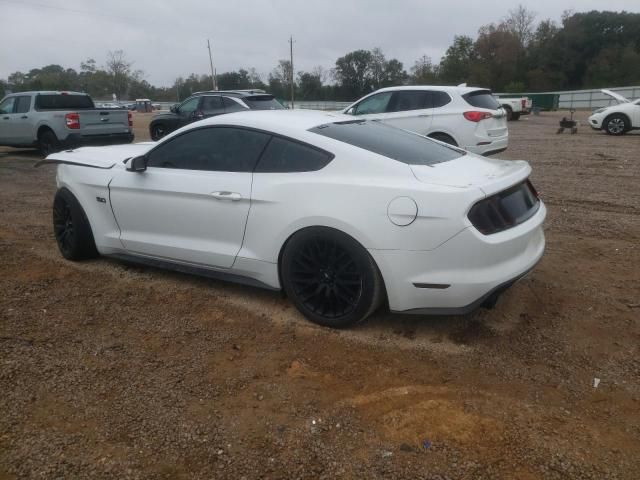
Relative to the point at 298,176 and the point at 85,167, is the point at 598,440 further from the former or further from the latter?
the point at 85,167

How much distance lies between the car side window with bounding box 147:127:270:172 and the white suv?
6190 millimetres

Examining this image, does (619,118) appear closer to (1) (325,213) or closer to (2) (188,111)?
(2) (188,111)

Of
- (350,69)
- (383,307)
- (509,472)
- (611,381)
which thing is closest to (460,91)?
(383,307)

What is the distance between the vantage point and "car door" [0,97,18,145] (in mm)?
12805

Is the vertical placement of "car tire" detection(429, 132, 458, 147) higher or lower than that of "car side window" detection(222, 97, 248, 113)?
lower

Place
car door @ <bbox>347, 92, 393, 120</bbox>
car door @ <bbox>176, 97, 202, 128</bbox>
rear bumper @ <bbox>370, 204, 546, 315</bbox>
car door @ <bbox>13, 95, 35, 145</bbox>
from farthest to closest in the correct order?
car door @ <bbox>176, 97, 202, 128</bbox> → car door @ <bbox>13, 95, 35, 145</bbox> → car door @ <bbox>347, 92, 393, 120</bbox> → rear bumper @ <bbox>370, 204, 546, 315</bbox>

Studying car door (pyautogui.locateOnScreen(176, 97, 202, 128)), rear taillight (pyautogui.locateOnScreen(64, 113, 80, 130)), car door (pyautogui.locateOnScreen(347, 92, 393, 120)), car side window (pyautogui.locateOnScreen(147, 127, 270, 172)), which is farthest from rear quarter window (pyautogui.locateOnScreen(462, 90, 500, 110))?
rear taillight (pyautogui.locateOnScreen(64, 113, 80, 130))

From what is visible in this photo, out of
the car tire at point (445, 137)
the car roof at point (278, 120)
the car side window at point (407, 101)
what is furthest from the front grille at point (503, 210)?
the car side window at point (407, 101)

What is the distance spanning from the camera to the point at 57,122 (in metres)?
11.9

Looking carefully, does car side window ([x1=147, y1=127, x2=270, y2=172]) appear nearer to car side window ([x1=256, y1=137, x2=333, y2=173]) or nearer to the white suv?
car side window ([x1=256, y1=137, x2=333, y2=173])

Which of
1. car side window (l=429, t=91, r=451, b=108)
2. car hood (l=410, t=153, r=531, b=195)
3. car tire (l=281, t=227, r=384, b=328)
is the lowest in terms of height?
car tire (l=281, t=227, r=384, b=328)

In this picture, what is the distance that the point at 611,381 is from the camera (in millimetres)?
2934

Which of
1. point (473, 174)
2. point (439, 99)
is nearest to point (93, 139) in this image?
point (439, 99)

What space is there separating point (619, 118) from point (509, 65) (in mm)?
52118
